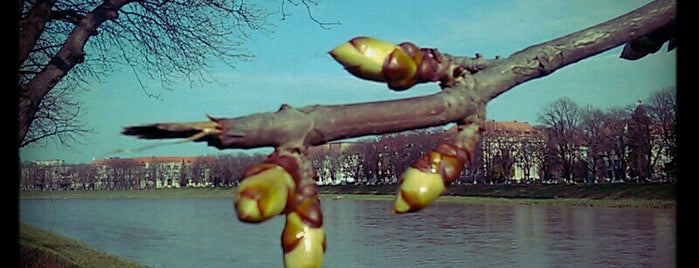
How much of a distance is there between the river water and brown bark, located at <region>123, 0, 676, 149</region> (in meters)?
3.05

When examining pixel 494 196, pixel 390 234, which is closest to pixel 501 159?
pixel 494 196

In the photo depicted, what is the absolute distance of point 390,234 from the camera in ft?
15.0

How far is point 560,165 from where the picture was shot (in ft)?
6.90

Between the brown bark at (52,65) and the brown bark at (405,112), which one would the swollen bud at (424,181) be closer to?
the brown bark at (405,112)

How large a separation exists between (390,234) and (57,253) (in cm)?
224

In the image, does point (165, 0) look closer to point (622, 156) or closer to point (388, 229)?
point (622, 156)

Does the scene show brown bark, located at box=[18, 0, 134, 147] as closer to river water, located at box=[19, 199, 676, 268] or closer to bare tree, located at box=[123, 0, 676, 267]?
bare tree, located at box=[123, 0, 676, 267]

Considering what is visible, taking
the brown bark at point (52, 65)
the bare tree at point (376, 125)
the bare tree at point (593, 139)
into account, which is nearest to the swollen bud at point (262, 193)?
the bare tree at point (376, 125)

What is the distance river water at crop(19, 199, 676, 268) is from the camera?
3.72 meters

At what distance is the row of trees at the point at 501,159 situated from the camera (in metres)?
Answer: 0.88

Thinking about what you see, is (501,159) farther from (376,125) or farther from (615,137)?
(615,137)

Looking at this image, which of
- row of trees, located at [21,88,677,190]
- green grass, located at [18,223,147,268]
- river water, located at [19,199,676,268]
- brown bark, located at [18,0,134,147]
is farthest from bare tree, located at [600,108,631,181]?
green grass, located at [18,223,147,268]

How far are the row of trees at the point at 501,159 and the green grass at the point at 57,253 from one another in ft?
0.84
